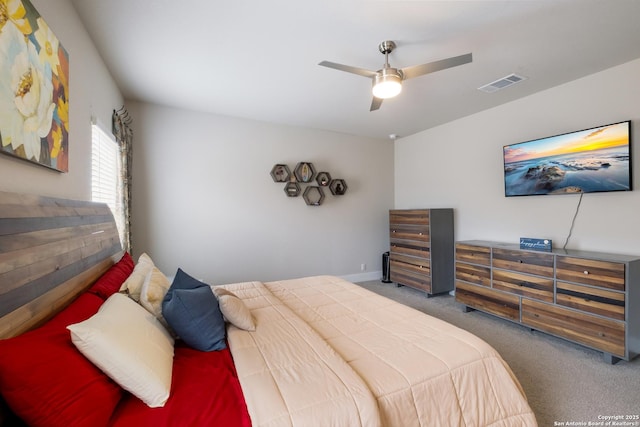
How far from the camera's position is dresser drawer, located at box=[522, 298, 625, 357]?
2314 mm

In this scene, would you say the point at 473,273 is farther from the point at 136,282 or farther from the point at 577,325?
the point at 136,282

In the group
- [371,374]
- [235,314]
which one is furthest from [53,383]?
[371,374]

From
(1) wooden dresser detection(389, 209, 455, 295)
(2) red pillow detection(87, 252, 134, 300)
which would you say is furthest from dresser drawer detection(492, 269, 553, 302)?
(2) red pillow detection(87, 252, 134, 300)

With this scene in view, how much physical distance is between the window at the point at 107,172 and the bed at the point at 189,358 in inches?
24.3

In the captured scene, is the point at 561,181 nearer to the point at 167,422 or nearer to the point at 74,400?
the point at 167,422

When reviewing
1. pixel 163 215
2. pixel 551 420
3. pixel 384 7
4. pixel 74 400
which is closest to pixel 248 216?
pixel 163 215

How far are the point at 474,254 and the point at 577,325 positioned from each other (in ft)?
3.76

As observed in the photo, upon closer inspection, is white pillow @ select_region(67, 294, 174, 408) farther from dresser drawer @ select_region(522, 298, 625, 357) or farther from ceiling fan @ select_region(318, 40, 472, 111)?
dresser drawer @ select_region(522, 298, 625, 357)

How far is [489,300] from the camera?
3279mm

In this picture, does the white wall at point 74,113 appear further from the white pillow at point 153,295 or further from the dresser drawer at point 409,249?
the dresser drawer at point 409,249

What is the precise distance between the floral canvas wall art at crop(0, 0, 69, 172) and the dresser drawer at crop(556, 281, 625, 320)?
13.1 feet

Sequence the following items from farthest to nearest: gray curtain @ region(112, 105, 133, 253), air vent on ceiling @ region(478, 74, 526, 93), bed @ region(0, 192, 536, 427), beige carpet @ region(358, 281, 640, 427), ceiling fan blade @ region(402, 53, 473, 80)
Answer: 1. air vent on ceiling @ region(478, 74, 526, 93)
2. gray curtain @ region(112, 105, 133, 253)
3. ceiling fan blade @ region(402, 53, 473, 80)
4. beige carpet @ region(358, 281, 640, 427)
5. bed @ region(0, 192, 536, 427)

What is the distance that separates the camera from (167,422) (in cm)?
97

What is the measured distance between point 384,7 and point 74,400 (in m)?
2.53
